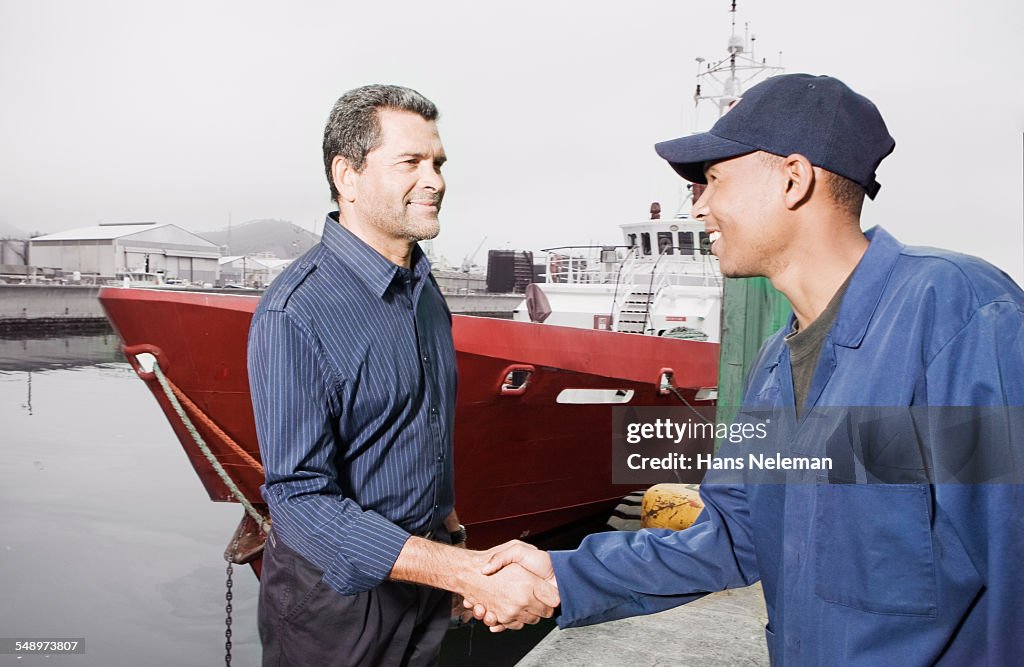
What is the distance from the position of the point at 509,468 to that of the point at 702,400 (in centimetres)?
237

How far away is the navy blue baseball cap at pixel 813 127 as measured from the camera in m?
1.39

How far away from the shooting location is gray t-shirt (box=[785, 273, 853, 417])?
56.6 inches

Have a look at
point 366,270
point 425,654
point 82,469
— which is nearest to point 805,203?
point 366,270

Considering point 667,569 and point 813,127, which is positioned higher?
point 813,127

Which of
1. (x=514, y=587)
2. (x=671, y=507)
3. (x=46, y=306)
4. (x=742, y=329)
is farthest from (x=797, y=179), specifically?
(x=46, y=306)

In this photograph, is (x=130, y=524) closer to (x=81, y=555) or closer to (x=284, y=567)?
(x=81, y=555)

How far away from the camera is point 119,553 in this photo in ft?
31.0

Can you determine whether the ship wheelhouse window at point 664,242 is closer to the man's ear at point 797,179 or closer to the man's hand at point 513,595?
the man's hand at point 513,595

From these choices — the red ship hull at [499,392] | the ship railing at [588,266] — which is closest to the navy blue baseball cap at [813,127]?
the red ship hull at [499,392]

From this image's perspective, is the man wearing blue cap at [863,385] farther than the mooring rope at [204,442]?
No

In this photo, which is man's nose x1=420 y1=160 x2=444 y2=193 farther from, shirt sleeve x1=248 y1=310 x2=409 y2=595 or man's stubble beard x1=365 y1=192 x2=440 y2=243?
shirt sleeve x1=248 y1=310 x2=409 y2=595

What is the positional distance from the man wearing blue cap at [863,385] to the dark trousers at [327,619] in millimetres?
962

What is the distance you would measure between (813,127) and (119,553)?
10252 millimetres

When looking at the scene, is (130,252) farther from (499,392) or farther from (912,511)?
(912,511)
